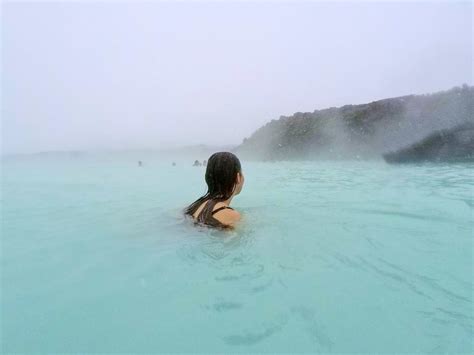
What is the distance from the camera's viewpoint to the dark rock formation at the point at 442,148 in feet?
47.6

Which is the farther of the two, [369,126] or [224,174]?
[369,126]

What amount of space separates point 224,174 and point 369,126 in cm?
1785

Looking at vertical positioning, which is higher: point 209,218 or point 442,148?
point 442,148

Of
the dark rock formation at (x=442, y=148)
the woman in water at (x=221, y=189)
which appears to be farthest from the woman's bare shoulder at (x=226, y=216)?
the dark rock formation at (x=442, y=148)

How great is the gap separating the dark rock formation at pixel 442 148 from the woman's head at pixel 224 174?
14.5 m

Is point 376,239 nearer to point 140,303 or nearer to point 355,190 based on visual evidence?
point 140,303

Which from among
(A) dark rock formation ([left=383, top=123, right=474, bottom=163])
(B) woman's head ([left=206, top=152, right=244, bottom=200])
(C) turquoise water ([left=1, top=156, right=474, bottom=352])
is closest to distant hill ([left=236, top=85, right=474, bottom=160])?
(A) dark rock formation ([left=383, top=123, right=474, bottom=163])

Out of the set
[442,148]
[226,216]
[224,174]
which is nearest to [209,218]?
[226,216]

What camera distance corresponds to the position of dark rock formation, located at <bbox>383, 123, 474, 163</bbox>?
1451cm

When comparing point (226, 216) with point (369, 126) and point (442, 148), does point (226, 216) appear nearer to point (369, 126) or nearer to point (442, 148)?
point (442, 148)

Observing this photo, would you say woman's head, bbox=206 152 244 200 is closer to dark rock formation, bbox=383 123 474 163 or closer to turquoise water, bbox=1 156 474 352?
turquoise water, bbox=1 156 474 352

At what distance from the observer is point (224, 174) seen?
366 cm

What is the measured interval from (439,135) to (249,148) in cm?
1654

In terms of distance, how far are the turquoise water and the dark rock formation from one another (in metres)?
12.2
